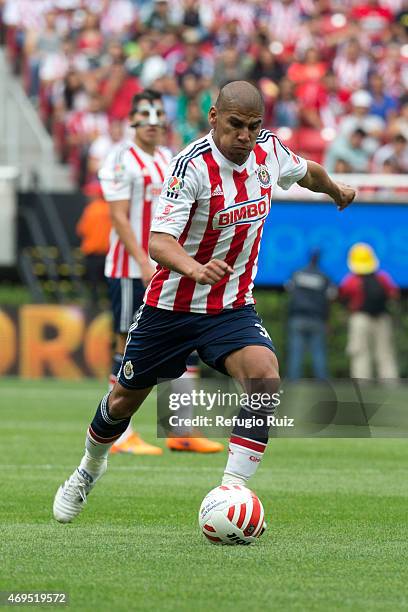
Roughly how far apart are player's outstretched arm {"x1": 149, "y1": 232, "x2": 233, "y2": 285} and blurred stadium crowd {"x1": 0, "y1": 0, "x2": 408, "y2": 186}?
1518 cm

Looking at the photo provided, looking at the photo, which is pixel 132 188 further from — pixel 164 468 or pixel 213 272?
pixel 213 272

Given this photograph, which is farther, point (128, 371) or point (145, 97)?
point (145, 97)

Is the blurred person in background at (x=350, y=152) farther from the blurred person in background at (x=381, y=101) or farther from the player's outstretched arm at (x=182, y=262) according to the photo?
the player's outstretched arm at (x=182, y=262)

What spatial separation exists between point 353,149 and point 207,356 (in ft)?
50.3

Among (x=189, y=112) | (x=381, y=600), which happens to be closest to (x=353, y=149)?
(x=189, y=112)

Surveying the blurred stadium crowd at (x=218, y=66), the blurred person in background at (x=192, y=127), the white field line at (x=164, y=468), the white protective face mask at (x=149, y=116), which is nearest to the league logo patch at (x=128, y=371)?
the white field line at (x=164, y=468)

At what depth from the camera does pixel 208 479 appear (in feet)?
32.3

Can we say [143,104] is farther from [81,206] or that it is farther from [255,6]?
[255,6]

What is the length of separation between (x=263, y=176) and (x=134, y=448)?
15.5 feet

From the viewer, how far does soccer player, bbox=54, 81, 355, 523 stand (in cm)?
700

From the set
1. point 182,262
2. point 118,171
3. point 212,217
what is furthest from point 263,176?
point 118,171

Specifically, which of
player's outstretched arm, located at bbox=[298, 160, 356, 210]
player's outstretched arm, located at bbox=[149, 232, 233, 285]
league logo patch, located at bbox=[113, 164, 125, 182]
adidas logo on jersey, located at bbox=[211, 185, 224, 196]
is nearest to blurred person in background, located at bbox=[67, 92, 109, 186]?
league logo patch, located at bbox=[113, 164, 125, 182]

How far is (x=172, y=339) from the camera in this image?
741 cm

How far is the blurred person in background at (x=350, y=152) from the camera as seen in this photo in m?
22.1
